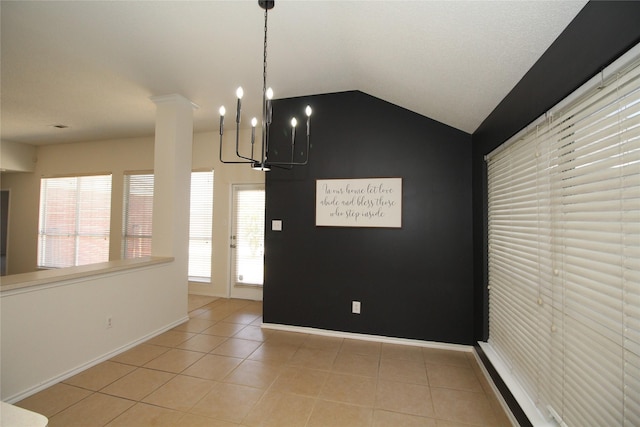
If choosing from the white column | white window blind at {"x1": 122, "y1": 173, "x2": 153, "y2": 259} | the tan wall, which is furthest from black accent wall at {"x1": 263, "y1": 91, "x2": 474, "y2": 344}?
white window blind at {"x1": 122, "y1": 173, "x2": 153, "y2": 259}

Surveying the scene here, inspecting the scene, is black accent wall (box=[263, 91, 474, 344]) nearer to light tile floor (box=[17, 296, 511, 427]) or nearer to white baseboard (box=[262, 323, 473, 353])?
white baseboard (box=[262, 323, 473, 353])

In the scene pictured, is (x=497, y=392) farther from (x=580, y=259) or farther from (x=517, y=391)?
(x=580, y=259)

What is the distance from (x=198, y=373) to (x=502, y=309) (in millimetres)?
2654

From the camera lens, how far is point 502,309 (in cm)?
228

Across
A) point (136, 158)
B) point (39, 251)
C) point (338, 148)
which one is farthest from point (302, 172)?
point (39, 251)

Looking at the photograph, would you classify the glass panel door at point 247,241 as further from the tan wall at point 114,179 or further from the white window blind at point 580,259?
the white window blind at point 580,259

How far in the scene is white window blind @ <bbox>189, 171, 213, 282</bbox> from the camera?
16.2 feet

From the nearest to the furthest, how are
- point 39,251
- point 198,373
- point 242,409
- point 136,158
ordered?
→ point 242,409 < point 198,373 < point 136,158 < point 39,251

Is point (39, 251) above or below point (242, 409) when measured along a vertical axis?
above

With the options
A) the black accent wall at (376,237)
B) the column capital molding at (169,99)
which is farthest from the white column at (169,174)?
the black accent wall at (376,237)

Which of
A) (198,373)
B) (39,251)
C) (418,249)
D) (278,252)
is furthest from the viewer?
(39,251)

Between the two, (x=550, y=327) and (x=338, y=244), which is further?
(x=338, y=244)

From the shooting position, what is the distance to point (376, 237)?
10.2 ft

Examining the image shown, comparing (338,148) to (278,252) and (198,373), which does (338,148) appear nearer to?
(278,252)
